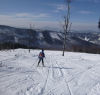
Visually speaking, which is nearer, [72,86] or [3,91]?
[3,91]

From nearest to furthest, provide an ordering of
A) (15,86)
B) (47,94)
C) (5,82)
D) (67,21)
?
(47,94)
(15,86)
(5,82)
(67,21)

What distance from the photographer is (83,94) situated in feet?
25.3

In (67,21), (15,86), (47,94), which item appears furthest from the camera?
(67,21)

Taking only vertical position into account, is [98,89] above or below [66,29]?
below

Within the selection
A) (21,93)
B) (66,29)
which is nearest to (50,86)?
(21,93)

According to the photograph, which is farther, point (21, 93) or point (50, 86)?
point (50, 86)

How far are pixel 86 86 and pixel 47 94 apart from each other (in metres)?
2.92

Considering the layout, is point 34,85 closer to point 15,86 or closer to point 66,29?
point 15,86

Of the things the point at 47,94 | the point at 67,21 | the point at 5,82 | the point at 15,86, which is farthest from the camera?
the point at 67,21

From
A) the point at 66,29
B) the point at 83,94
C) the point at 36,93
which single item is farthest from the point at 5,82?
the point at 66,29

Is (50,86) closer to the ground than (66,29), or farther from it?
closer to the ground

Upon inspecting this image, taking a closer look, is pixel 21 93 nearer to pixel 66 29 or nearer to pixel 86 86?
pixel 86 86

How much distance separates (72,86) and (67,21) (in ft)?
71.6

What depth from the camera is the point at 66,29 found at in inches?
1161
